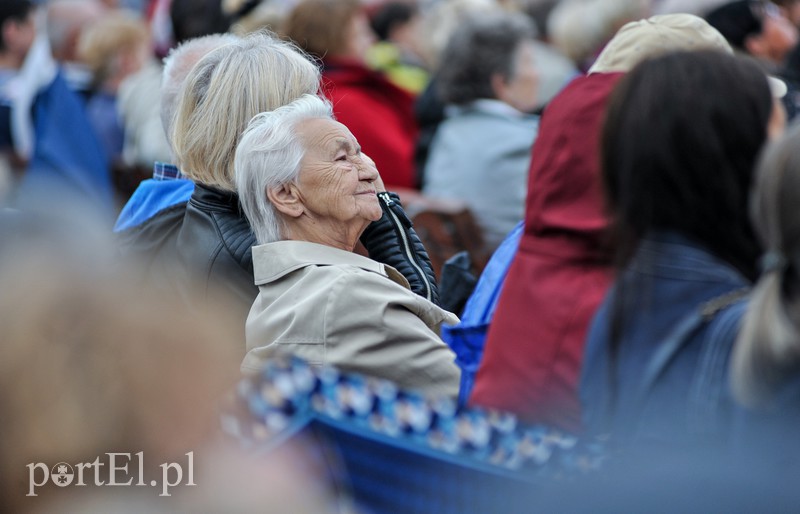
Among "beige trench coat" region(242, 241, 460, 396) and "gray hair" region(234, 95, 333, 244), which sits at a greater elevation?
"gray hair" region(234, 95, 333, 244)

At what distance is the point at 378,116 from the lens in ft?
20.4

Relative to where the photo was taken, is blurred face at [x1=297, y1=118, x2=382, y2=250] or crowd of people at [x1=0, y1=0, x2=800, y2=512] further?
blurred face at [x1=297, y1=118, x2=382, y2=250]

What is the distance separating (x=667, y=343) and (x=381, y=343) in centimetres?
106

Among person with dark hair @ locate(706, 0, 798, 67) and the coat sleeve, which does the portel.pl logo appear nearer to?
the coat sleeve

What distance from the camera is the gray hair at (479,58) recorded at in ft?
19.2

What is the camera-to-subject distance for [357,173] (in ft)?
10.8

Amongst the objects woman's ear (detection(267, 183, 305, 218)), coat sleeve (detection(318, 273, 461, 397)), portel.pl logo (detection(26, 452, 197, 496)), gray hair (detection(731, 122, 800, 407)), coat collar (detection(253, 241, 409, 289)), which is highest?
gray hair (detection(731, 122, 800, 407))

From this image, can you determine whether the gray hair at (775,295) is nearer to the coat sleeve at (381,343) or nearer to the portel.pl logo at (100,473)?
the portel.pl logo at (100,473)

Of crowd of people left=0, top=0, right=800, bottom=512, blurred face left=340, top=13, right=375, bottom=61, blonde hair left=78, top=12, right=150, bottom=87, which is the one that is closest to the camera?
crowd of people left=0, top=0, right=800, bottom=512

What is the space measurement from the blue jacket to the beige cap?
0.79 metres

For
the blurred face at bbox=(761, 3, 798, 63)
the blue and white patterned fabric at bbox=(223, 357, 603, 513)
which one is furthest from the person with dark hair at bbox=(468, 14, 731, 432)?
the blurred face at bbox=(761, 3, 798, 63)

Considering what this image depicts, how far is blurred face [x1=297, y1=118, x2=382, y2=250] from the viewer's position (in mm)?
3227

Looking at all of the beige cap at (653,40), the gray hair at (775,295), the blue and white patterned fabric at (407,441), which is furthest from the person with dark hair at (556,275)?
the gray hair at (775,295)

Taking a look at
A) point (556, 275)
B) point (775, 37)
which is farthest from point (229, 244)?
point (775, 37)
